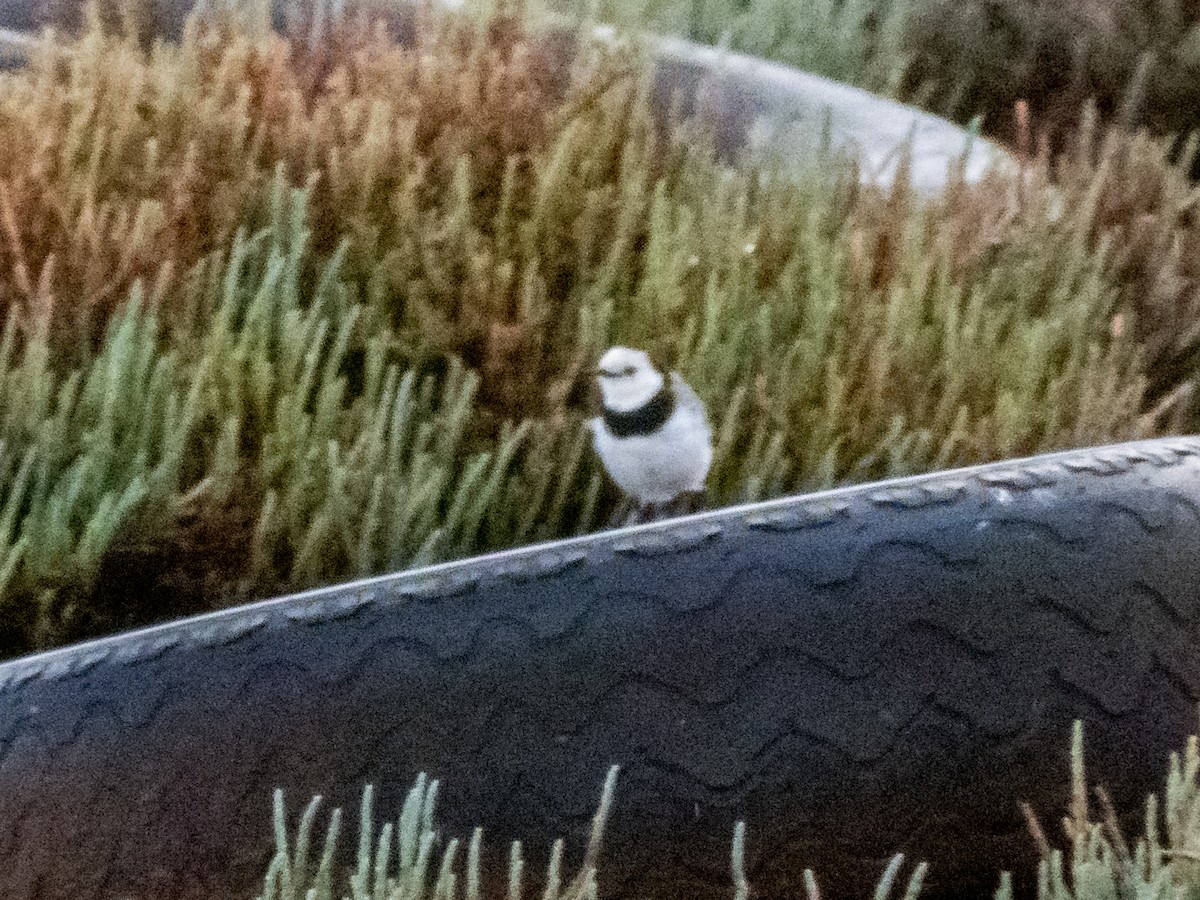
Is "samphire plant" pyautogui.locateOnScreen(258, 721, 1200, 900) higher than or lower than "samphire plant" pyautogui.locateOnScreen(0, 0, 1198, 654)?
lower

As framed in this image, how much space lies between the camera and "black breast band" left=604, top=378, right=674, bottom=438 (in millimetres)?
1298

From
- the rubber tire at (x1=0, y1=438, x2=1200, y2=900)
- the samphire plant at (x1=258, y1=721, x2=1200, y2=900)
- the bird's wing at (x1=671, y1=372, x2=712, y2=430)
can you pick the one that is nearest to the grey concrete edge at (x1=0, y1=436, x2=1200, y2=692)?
the rubber tire at (x1=0, y1=438, x2=1200, y2=900)

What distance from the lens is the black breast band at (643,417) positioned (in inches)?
51.1

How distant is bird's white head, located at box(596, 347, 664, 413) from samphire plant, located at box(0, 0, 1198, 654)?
50 mm

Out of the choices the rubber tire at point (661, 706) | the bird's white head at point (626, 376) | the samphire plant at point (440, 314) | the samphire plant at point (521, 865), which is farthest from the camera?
the bird's white head at point (626, 376)

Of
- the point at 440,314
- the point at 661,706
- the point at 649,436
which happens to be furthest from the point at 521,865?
the point at 440,314

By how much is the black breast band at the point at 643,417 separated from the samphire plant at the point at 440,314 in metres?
0.07

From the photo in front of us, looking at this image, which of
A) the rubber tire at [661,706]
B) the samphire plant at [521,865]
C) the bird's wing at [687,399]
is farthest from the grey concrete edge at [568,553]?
the bird's wing at [687,399]

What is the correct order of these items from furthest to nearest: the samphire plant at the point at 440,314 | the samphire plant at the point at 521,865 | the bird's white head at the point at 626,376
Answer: the bird's white head at the point at 626,376, the samphire plant at the point at 440,314, the samphire plant at the point at 521,865

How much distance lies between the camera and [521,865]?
854 millimetres

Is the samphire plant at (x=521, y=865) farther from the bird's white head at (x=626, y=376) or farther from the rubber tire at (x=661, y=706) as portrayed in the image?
the bird's white head at (x=626, y=376)

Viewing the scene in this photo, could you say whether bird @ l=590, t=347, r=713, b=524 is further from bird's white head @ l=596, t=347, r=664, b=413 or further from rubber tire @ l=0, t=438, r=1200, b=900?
rubber tire @ l=0, t=438, r=1200, b=900

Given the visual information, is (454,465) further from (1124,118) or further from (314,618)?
(1124,118)

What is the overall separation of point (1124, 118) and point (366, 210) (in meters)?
1.91
